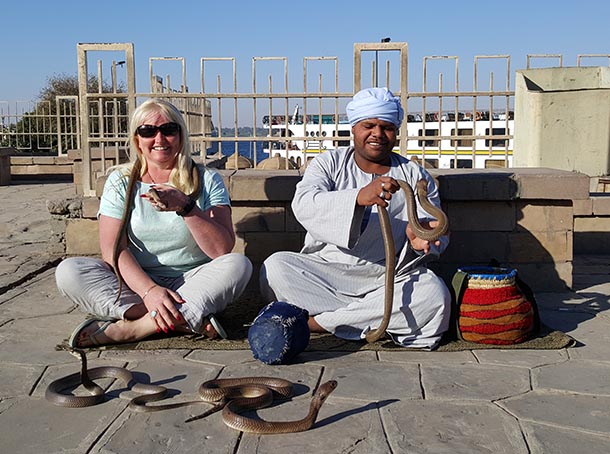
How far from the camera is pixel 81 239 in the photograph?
5617mm

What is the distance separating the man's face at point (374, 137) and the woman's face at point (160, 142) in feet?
3.00

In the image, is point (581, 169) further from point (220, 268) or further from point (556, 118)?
point (220, 268)

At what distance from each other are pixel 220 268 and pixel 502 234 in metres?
2.07

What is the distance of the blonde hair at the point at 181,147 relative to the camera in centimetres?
389

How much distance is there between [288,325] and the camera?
11.5 ft

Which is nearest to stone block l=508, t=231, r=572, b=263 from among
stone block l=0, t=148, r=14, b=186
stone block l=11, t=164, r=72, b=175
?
stone block l=0, t=148, r=14, b=186

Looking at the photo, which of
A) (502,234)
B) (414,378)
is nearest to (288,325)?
(414,378)

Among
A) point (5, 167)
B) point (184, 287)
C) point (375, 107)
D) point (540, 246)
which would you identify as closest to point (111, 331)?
point (184, 287)

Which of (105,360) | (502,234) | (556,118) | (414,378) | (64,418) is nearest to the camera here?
(64,418)

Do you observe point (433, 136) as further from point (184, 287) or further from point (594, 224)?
point (184, 287)

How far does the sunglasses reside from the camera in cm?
388

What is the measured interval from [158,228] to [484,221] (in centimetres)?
219

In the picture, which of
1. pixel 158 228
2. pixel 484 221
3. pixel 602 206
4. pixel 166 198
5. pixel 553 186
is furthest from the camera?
pixel 602 206

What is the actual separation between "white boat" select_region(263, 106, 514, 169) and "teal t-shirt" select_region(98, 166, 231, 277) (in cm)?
162
